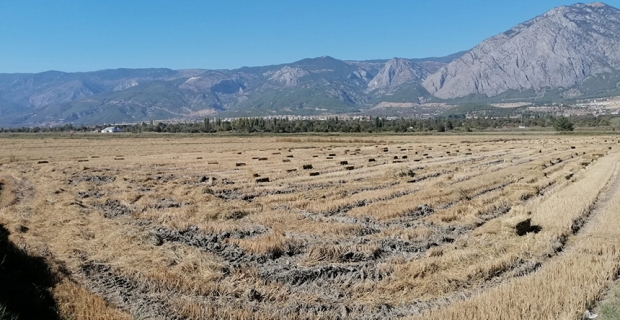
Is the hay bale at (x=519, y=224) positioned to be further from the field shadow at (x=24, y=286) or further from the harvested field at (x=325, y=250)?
the field shadow at (x=24, y=286)

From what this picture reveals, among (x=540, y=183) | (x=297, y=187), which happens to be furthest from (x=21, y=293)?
(x=540, y=183)

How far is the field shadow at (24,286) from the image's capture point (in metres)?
8.66

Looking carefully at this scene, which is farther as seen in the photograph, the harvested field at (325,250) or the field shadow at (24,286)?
the harvested field at (325,250)

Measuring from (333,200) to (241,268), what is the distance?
990 cm

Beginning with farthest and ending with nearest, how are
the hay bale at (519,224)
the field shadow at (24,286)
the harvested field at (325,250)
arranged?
the hay bale at (519,224), the harvested field at (325,250), the field shadow at (24,286)

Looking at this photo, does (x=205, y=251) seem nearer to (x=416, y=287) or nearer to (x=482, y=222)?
(x=416, y=287)

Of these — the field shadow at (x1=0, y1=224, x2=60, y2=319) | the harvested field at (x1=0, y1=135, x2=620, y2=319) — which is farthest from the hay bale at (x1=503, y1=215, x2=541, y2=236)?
the field shadow at (x1=0, y1=224, x2=60, y2=319)

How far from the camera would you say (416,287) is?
10.1 meters

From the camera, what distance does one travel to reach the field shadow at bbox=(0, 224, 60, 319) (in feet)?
28.4

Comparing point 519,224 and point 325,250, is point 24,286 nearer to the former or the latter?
point 325,250

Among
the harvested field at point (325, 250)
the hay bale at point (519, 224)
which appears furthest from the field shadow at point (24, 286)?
the hay bale at point (519, 224)

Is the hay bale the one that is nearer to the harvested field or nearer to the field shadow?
the harvested field

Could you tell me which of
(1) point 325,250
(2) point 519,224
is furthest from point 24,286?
(2) point 519,224

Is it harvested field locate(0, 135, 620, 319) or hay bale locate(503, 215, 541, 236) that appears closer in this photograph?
harvested field locate(0, 135, 620, 319)
